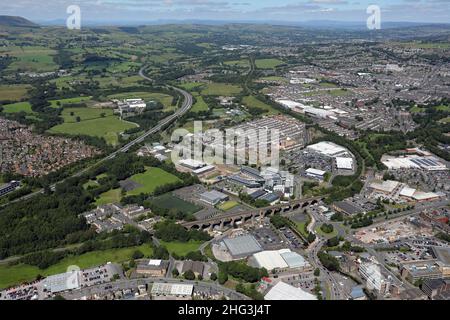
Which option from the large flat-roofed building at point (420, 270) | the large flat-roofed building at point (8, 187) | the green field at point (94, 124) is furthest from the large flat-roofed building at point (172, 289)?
the green field at point (94, 124)

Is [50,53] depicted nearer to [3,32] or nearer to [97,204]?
[3,32]

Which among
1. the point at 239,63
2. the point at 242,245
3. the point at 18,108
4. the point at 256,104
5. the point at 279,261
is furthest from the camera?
the point at 239,63

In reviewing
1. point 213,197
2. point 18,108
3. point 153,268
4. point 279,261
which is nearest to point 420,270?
point 279,261

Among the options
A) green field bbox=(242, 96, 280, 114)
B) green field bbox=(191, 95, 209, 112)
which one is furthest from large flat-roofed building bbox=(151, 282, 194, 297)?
green field bbox=(242, 96, 280, 114)

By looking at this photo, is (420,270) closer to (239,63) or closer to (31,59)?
(239,63)

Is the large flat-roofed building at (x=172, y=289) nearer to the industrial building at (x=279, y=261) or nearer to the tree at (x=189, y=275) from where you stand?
the tree at (x=189, y=275)

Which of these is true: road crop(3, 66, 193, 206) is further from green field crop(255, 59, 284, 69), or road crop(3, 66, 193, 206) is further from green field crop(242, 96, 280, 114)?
green field crop(255, 59, 284, 69)

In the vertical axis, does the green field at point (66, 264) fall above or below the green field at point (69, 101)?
below
